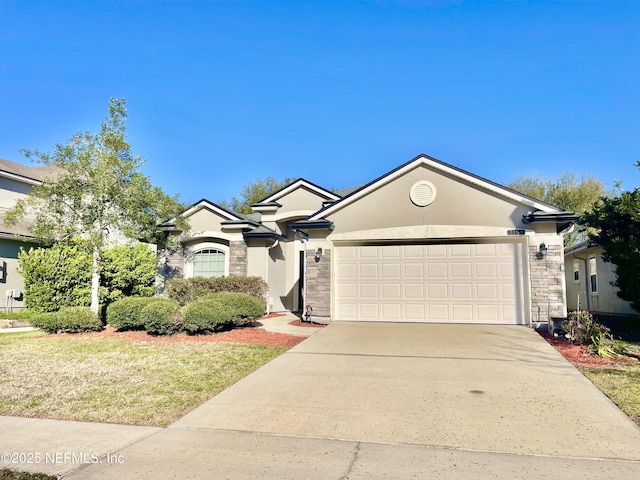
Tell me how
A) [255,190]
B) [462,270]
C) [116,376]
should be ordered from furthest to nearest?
[255,190], [462,270], [116,376]

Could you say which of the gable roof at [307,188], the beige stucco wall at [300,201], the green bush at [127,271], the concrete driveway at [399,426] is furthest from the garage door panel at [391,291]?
the green bush at [127,271]

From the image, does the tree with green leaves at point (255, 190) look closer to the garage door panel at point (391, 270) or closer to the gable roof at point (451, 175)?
the gable roof at point (451, 175)

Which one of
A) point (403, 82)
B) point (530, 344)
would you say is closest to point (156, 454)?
point (530, 344)

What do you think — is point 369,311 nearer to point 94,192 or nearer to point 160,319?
point 160,319

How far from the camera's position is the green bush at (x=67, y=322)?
11.3 meters

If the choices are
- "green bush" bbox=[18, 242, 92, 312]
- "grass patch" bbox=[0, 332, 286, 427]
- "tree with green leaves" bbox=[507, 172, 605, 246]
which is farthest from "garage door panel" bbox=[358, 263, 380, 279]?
"tree with green leaves" bbox=[507, 172, 605, 246]

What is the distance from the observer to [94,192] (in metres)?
12.1

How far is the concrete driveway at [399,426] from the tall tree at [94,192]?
7558mm

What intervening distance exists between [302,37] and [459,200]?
304 inches

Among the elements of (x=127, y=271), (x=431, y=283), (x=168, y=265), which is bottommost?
(x=431, y=283)

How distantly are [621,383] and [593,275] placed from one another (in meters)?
14.8

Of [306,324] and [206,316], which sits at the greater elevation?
[206,316]

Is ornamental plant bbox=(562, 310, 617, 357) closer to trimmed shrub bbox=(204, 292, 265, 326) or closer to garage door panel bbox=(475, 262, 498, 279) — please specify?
garage door panel bbox=(475, 262, 498, 279)

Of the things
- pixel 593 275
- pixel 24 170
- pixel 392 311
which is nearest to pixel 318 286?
pixel 392 311
